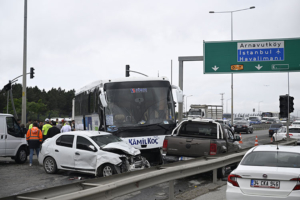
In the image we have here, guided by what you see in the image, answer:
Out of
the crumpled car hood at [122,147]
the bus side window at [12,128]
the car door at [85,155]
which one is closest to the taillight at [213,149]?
the crumpled car hood at [122,147]

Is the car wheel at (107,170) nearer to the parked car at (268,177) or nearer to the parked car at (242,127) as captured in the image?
the parked car at (268,177)

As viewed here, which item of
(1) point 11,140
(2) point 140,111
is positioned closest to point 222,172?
A: (2) point 140,111

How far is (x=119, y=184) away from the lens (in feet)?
21.1

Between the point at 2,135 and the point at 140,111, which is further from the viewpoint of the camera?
the point at 2,135

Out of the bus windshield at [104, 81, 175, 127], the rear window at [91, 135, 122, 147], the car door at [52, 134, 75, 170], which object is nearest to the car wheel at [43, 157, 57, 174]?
the car door at [52, 134, 75, 170]

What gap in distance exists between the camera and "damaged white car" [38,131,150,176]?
1162 cm

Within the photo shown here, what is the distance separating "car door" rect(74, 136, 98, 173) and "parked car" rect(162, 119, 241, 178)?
2.14 meters

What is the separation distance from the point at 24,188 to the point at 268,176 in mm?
6784

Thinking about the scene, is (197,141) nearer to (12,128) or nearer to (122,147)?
(122,147)

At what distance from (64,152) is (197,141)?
4.33 m

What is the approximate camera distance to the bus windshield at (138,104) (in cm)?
1494

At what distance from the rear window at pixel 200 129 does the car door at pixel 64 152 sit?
3.55 metres

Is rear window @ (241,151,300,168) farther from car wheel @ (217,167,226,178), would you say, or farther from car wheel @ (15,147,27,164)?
car wheel @ (15,147,27,164)

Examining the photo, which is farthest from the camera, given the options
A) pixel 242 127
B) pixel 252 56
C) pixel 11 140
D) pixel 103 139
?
pixel 242 127
